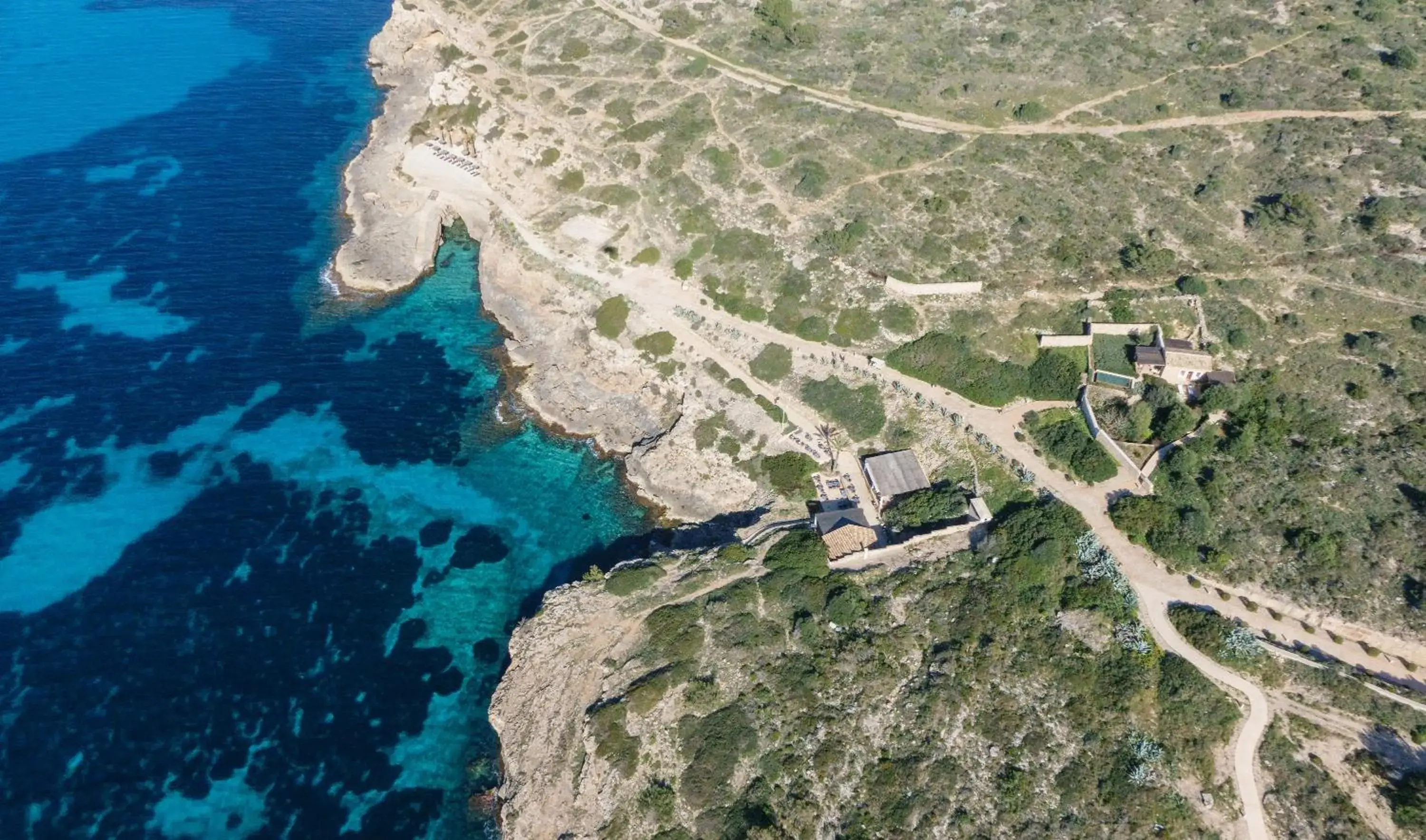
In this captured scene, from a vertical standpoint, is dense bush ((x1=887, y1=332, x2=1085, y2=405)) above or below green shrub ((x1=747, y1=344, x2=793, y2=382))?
above

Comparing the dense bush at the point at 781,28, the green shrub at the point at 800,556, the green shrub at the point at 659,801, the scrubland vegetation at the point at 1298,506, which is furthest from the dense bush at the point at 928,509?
the dense bush at the point at 781,28

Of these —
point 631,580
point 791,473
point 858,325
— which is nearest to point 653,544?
point 631,580

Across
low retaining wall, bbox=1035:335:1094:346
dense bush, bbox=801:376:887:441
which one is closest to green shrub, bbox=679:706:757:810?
dense bush, bbox=801:376:887:441

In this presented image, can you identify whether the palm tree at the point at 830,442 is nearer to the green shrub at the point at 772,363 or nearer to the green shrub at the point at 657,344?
the green shrub at the point at 772,363

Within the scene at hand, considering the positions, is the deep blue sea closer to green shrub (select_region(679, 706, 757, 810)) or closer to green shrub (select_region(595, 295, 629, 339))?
green shrub (select_region(595, 295, 629, 339))

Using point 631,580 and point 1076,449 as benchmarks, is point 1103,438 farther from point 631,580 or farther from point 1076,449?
point 631,580

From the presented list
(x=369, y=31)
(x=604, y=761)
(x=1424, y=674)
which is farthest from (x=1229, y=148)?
(x=369, y=31)

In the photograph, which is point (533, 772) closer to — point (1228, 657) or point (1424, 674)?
point (1228, 657)
